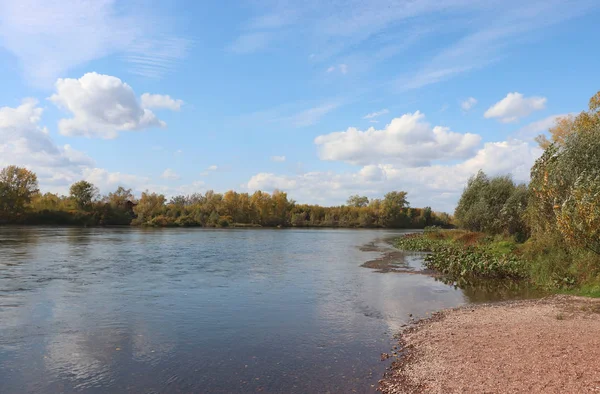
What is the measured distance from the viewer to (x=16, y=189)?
98125 mm

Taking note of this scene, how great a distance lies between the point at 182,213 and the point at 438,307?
115 metres

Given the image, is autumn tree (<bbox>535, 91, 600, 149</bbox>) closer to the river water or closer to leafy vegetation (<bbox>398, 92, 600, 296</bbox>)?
leafy vegetation (<bbox>398, 92, 600, 296</bbox>)

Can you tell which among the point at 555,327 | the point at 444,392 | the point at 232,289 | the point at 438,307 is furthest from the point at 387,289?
the point at 444,392

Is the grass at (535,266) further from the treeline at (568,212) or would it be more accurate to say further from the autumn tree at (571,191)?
the autumn tree at (571,191)

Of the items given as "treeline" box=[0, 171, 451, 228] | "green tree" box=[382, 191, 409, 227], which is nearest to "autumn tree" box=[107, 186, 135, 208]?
"treeline" box=[0, 171, 451, 228]

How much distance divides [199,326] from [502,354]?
1038 cm

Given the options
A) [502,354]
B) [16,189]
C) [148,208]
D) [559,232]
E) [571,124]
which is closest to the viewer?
[502,354]

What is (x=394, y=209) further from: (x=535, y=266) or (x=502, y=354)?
(x=502, y=354)


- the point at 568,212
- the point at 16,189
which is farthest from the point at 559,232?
the point at 16,189

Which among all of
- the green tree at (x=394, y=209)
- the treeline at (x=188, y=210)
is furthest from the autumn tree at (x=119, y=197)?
the green tree at (x=394, y=209)

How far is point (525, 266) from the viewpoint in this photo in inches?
1072

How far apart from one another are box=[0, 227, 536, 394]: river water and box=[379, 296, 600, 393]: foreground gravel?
1.07m

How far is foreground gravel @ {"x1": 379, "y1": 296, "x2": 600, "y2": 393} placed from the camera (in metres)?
9.29

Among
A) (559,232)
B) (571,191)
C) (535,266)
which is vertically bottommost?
(535,266)
